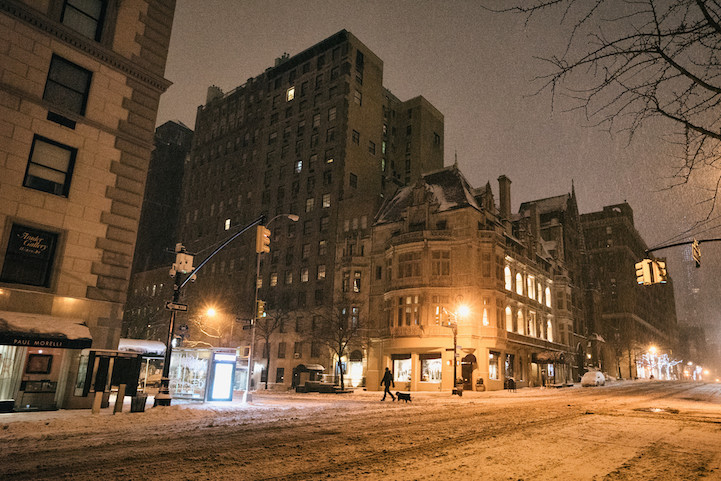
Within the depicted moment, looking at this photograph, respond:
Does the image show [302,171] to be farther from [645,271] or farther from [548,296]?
[645,271]

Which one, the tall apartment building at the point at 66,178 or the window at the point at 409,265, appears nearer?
the tall apartment building at the point at 66,178

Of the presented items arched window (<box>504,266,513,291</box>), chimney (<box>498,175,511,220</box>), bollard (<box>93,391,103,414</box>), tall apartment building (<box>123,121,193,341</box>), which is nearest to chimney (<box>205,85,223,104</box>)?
tall apartment building (<box>123,121,193,341</box>)

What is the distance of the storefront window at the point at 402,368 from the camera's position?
1763 inches

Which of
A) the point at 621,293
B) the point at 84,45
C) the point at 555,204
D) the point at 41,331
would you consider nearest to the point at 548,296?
the point at 555,204

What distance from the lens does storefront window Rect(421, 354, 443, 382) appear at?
43219 millimetres

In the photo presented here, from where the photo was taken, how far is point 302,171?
65.5 meters

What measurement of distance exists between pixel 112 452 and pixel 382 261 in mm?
41963

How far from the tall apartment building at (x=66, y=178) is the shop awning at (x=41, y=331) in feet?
0.11

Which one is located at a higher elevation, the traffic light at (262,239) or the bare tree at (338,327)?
the traffic light at (262,239)

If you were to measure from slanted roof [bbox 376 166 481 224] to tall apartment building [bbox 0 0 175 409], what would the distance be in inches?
1217

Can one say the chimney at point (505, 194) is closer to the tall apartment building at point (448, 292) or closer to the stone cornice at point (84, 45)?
the tall apartment building at point (448, 292)

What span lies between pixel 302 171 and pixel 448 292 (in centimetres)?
3094

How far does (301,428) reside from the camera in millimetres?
12820

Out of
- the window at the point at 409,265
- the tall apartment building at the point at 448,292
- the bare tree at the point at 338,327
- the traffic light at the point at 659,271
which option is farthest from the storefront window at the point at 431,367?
the traffic light at the point at 659,271
